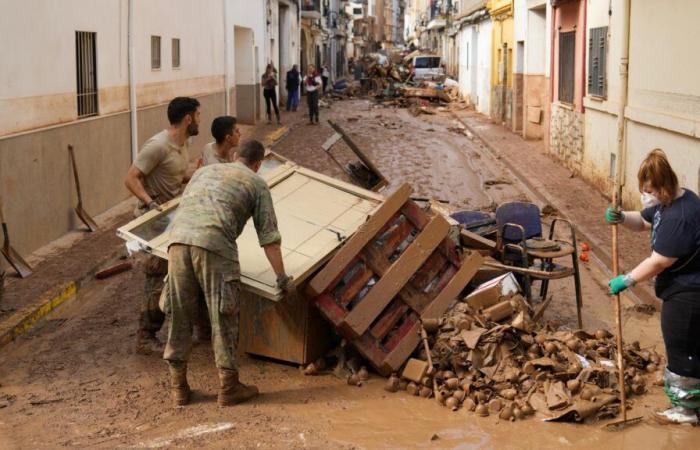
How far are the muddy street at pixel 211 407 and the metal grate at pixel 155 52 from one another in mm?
8662

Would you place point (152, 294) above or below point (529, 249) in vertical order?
below

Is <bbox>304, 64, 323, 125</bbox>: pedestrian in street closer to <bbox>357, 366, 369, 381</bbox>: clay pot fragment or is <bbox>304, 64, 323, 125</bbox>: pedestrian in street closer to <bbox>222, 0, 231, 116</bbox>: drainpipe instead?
<bbox>222, 0, 231, 116</bbox>: drainpipe

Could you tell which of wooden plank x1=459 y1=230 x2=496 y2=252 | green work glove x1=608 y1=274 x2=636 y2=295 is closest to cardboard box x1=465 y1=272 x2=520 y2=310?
wooden plank x1=459 y1=230 x2=496 y2=252

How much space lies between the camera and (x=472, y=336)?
6.16 meters

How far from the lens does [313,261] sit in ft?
20.2

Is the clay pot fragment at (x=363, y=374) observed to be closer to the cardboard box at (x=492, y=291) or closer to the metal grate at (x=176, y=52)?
the cardboard box at (x=492, y=291)

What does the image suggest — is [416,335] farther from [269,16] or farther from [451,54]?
[451,54]

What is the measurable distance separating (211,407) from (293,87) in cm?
2719

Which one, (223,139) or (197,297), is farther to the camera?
(223,139)

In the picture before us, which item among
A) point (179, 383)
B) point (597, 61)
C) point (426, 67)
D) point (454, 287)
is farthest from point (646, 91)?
point (426, 67)

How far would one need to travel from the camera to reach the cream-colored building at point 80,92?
32.1 ft

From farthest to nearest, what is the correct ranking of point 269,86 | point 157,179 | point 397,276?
point 269,86
point 157,179
point 397,276

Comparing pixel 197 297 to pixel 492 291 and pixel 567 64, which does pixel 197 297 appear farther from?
pixel 567 64

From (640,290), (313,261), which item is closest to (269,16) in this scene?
(640,290)
